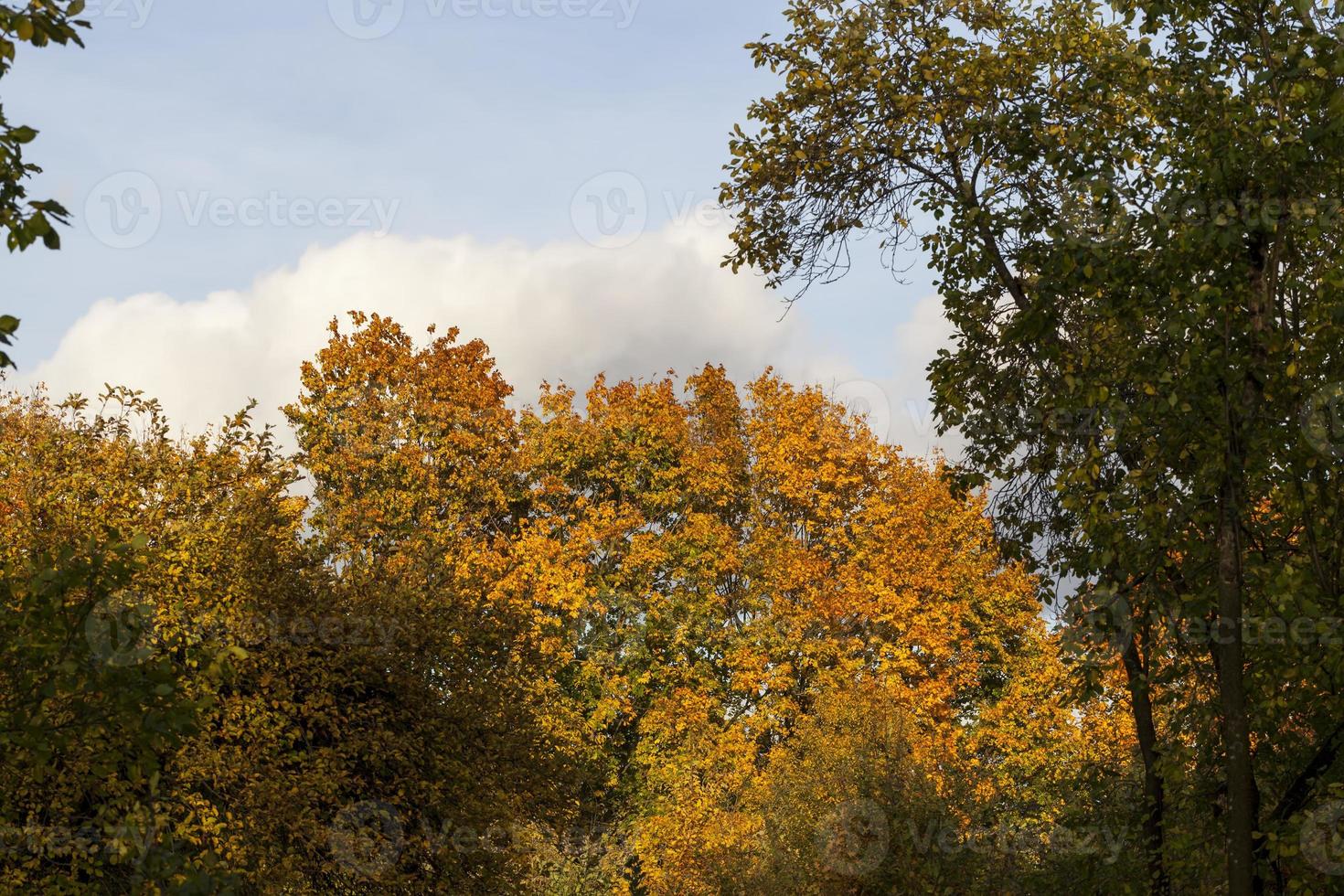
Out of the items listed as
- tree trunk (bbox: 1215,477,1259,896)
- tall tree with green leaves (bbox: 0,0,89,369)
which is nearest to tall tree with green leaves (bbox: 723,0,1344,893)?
tree trunk (bbox: 1215,477,1259,896)

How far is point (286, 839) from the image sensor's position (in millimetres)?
17953

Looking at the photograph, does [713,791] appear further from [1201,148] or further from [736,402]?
[1201,148]

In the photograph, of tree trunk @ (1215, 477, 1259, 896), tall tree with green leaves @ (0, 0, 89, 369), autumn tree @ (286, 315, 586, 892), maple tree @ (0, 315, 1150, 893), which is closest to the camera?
tall tree with green leaves @ (0, 0, 89, 369)

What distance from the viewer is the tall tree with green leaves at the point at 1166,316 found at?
33.5 feet

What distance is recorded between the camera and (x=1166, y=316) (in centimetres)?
1096

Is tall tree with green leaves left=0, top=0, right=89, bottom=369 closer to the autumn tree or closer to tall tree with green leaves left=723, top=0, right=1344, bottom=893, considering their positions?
tall tree with green leaves left=723, top=0, right=1344, bottom=893

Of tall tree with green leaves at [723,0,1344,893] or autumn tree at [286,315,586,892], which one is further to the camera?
autumn tree at [286,315,586,892]

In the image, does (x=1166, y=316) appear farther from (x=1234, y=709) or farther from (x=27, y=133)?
(x=27, y=133)

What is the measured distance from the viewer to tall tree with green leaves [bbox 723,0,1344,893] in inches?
402

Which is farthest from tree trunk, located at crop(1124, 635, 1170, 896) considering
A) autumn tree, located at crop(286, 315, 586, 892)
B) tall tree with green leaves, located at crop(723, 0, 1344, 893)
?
autumn tree, located at crop(286, 315, 586, 892)

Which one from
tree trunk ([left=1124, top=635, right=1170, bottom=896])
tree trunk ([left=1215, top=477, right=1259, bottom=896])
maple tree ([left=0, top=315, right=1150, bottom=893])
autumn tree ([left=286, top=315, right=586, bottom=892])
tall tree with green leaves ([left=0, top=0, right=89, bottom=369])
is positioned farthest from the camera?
autumn tree ([left=286, top=315, right=586, bottom=892])

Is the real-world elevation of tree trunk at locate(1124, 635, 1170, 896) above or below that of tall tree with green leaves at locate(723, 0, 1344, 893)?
below

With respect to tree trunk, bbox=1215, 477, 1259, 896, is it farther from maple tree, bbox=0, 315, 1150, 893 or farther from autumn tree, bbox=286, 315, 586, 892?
autumn tree, bbox=286, 315, 586, 892

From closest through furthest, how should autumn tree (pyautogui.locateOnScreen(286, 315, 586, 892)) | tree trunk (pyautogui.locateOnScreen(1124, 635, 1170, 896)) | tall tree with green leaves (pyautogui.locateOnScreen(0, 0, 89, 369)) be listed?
tall tree with green leaves (pyautogui.locateOnScreen(0, 0, 89, 369)) → tree trunk (pyautogui.locateOnScreen(1124, 635, 1170, 896)) → autumn tree (pyautogui.locateOnScreen(286, 315, 586, 892))
